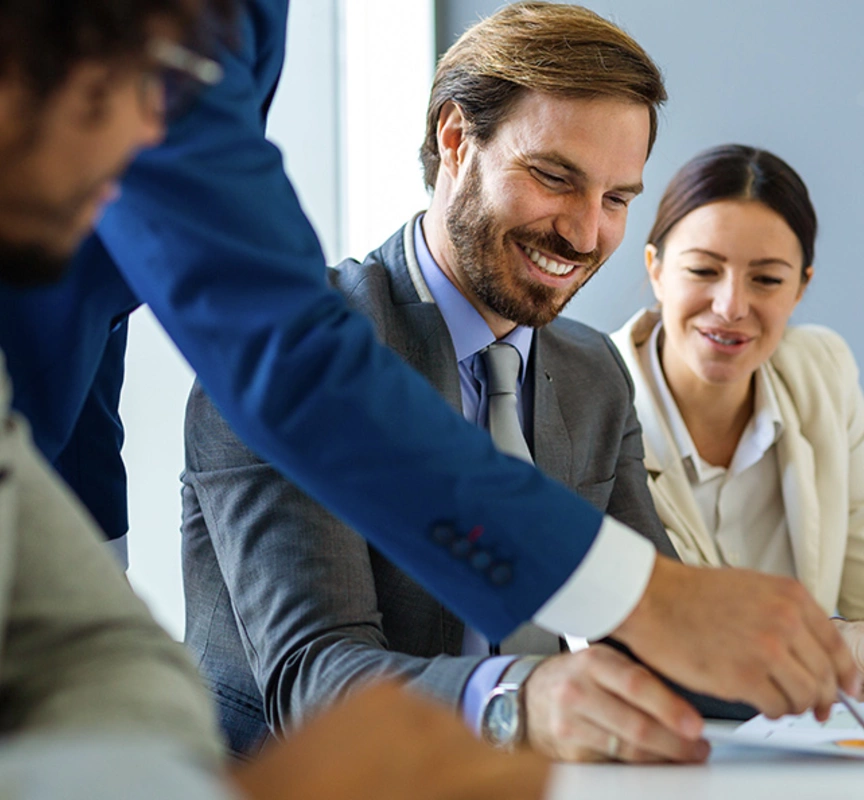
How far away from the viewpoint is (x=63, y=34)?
431mm

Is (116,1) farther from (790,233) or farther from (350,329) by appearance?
(790,233)

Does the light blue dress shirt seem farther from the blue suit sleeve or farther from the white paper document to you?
the blue suit sleeve

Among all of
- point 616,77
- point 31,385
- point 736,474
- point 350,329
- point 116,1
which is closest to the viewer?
point 116,1

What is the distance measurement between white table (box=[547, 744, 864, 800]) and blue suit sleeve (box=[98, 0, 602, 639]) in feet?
0.44

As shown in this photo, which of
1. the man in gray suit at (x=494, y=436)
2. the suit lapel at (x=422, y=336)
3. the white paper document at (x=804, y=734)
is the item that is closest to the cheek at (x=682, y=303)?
the man in gray suit at (x=494, y=436)

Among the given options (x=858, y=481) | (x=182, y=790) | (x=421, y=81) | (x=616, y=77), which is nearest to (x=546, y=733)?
(x=182, y=790)

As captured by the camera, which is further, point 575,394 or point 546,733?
point 575,394

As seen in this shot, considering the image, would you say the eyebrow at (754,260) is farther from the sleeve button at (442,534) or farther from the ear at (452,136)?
the sleeve button at (442,534)

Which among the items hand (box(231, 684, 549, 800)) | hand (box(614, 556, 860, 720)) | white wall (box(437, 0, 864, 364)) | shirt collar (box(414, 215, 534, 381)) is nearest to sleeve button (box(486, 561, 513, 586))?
hand (box(614, 556, 860, 720))

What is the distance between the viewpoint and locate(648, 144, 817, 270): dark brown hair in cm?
228

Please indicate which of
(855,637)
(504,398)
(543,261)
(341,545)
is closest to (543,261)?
(543,261)

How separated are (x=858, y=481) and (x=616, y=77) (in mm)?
1083

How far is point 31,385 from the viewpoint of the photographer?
978mm

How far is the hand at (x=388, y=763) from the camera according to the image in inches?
15.6
